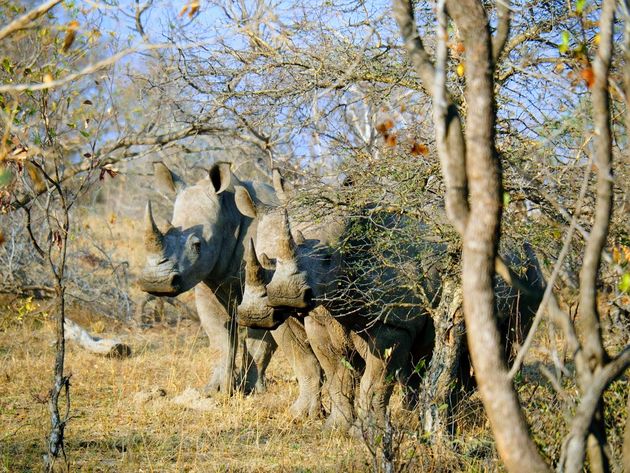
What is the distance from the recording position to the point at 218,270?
Result: 841cm

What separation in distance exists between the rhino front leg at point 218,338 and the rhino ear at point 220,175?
0.94 m

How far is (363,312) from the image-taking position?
704 centimetres

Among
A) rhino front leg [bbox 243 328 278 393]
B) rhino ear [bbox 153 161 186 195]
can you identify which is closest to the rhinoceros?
rhino front leg [bbox 243 328 278 393]

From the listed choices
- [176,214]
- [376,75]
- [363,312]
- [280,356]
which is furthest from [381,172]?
[280,356]

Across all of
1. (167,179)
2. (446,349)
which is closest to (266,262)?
(446,349)

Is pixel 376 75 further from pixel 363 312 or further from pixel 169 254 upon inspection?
pixel 169 254

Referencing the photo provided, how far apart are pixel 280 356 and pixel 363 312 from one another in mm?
Answer: 4004

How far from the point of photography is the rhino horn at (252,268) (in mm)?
6637

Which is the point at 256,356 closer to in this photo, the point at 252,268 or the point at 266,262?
the point at 266,262

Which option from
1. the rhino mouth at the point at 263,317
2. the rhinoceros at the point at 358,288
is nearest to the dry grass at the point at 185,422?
the rhinoceros at the point at 358,288

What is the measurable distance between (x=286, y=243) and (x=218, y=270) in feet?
6.83

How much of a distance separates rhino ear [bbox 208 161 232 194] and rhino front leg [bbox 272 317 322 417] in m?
1.39

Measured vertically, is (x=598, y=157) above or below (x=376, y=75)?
below

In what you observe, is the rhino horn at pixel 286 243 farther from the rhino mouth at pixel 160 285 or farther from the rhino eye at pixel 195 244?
the rhino eye at pixel 195 244
